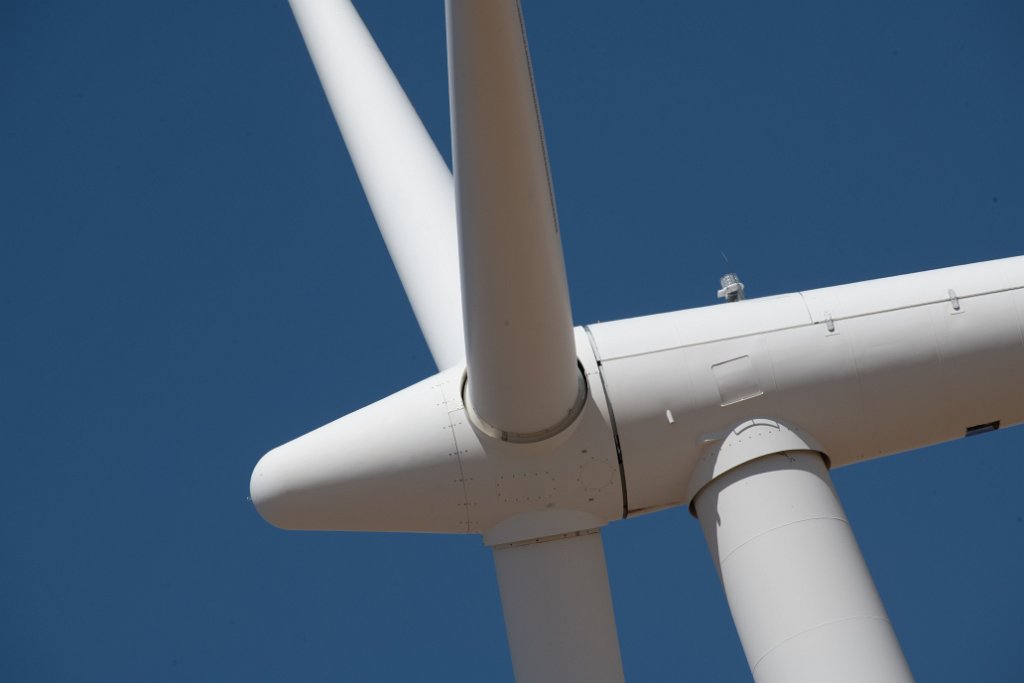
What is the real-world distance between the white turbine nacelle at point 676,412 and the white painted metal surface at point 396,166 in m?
1.83

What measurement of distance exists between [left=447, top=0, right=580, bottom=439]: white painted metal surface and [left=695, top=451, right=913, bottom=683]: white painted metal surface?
7.00 feet

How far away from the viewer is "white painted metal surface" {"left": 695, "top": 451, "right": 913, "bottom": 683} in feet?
37.4

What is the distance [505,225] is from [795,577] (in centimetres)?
448

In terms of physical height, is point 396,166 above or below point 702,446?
above

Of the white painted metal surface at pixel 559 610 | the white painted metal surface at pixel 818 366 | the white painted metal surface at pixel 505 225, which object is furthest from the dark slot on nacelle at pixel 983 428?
the white painted metal surface at pixel 505 225

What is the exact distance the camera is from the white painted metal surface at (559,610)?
12.2m

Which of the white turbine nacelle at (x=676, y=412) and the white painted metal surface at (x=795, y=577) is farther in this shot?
the white turbine nacelle at (x=676, y=412)

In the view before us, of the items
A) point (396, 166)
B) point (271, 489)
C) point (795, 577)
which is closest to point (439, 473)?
point (271, 489)

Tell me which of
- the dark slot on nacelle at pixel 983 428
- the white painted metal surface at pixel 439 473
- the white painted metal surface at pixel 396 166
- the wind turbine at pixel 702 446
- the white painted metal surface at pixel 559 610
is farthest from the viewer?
the white painted metal surface at pixel 396 166

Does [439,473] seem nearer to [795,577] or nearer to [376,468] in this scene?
[376,468]

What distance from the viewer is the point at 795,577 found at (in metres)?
11.8

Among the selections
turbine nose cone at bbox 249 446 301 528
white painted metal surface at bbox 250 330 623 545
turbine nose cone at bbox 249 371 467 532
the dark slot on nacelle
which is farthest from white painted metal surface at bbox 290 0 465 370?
the dark slot on nacelle

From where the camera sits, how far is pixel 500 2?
8.27 m

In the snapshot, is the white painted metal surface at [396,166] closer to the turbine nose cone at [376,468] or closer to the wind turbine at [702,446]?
the turbine nose cone at [376,468]
